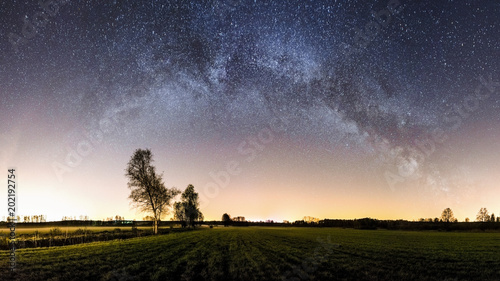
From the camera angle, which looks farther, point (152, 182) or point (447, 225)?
point (447, 225)

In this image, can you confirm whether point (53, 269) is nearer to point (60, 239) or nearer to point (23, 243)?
point (23, 243)

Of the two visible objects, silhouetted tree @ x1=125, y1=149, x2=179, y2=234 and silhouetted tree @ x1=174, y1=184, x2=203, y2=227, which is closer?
silhouetted tree @ x1=125, y1=149, x2=179, y2=234

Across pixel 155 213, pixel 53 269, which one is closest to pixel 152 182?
pixel 155 213

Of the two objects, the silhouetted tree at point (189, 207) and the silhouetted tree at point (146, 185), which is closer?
the silhouetted tree at point (146, 185)

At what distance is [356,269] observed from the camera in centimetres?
1845

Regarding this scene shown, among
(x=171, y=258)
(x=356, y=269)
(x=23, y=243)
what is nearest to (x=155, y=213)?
(x=23, y=243)

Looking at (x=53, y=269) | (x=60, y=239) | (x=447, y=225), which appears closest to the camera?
(x=53, y=269)

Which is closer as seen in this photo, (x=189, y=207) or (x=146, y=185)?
(x=146, y=185)

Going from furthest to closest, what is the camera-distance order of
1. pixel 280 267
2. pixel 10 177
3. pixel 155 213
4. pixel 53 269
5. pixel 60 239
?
pixel 155 213 → pixel 60 239 → pixel 280 267 → pixel 10 177 → pixel 53 269

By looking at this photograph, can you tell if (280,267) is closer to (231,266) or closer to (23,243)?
(231,266)

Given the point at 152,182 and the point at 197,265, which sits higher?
the point at 152,182

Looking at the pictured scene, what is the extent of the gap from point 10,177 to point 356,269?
21.4m

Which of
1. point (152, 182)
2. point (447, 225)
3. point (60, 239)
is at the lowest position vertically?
point (447, 225)

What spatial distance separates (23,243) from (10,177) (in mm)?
17132
